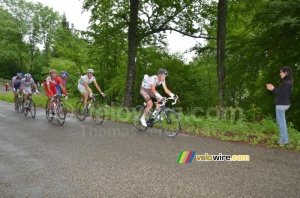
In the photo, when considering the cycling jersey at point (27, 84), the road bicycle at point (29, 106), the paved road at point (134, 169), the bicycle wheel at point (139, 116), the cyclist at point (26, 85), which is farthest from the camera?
the cycling jersey at point (27, 84)

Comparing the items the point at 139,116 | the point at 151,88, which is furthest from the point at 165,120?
the point at 151,88

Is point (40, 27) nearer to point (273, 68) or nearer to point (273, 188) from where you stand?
point (273, 68)

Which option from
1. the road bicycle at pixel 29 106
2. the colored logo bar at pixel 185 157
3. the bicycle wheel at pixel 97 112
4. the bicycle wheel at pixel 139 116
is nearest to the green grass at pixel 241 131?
the bicycle wheel at pixel 139 116

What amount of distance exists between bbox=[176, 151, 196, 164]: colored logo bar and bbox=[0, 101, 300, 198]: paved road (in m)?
0.12

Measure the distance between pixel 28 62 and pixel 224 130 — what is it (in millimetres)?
60860

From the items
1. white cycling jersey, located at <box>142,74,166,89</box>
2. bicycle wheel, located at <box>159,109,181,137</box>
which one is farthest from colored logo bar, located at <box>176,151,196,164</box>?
white cycling jersey, located at <box>142,74,166,89</box>

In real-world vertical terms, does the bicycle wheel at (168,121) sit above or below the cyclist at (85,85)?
below

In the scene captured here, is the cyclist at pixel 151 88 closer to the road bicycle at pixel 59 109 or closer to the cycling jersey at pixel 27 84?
the road bicycle at pixel 59 109

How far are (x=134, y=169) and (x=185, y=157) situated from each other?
1.38m

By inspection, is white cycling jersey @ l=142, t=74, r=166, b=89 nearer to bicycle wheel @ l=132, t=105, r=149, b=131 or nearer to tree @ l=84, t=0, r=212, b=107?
bicycle wheel @ l=132, t=105, r=149, b=131

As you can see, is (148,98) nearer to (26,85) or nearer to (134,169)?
(134,169)

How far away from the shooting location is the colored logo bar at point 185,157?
559 cm

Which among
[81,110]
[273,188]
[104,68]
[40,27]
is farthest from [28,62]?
[273,188]

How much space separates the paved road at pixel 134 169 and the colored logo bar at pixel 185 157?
0.12m
